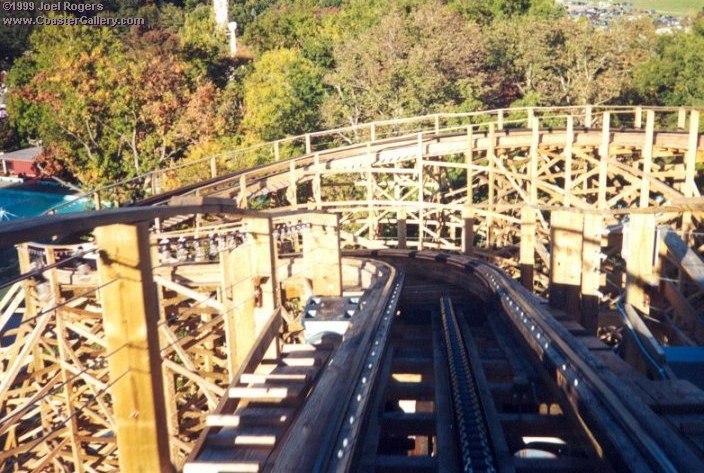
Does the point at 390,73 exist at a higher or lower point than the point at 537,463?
higher

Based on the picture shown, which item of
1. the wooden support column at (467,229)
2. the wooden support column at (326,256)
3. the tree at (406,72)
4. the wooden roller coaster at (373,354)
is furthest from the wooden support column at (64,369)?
the tree at (406,72)

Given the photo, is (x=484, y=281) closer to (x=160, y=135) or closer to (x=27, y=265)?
(x=27, y=265)

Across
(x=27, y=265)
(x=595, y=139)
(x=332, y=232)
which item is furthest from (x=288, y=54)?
(x=332, y=232)

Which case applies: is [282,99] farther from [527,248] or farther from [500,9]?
[500,9]

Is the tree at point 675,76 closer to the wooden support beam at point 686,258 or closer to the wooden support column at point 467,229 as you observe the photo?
the wooden support column at point 467,229

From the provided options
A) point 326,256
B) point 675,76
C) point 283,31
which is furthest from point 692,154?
point 283,31
